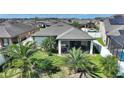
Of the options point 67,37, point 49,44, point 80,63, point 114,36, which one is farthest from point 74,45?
point 114,36

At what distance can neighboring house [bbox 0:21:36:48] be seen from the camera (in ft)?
28.5

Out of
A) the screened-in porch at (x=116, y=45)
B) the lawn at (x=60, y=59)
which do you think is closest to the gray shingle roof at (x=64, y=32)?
the screened-in porch at (x=116, y=45)

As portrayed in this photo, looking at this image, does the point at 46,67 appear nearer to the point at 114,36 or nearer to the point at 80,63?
Result: the point at 80,63

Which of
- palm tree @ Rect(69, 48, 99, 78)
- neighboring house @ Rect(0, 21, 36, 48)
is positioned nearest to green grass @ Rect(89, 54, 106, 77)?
palm tree @ Rect(69, 48, 99, 78)

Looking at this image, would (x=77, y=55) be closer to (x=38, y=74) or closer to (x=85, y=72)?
(x=85, y=72)

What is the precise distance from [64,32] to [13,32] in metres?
2.88

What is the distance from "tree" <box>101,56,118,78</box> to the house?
3.13 feet

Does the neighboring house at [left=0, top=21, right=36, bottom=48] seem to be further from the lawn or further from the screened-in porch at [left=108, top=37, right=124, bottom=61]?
the screened-in porch at [left=108, top=37, right=124, bottom=61]

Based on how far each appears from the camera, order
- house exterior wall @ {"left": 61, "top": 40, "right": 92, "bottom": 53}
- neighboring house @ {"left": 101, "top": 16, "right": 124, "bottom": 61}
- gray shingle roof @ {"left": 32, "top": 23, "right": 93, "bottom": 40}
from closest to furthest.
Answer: neighboring house @ {"left": 101, "top": 16, "right": 124, "bottom": 61} < house exterior wall @ {"left": 61, "top": 40, "right": 92, "bottom": 53} < gray shingle roof @ {"left": 32, "top": 23, "right": 93, "bottom": 40}

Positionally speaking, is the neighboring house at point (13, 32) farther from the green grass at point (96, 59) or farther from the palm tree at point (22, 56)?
the green grass at point (96, 59)

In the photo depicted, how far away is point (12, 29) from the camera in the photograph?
9148 millimetres

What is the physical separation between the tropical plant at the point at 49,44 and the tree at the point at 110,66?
2.43 metres
